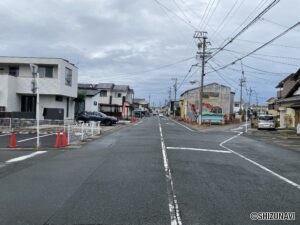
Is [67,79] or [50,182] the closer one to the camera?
[50,182]

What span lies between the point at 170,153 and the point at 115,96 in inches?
3215

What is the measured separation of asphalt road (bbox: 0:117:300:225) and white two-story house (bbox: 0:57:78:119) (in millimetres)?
28525

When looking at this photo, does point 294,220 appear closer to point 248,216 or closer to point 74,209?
point 248,216

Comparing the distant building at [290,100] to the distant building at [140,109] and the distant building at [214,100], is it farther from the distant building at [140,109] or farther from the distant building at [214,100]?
the distant building at [140,109]

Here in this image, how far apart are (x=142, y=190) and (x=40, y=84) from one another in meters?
35.8

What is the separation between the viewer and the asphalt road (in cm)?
715

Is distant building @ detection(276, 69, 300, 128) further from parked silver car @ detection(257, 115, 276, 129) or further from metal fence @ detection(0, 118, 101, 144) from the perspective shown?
metal fence @ detection(0, 118, 101, 144)

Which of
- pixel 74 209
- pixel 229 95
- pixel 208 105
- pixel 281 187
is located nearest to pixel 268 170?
pixel 281 187

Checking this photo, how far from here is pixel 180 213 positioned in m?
7.36

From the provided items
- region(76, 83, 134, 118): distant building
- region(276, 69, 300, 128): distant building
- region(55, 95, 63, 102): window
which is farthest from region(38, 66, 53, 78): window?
region(76, 83, 134, 118): distant building

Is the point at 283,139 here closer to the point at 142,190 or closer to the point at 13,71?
the point at 142,190

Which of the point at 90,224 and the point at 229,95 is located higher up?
the point at 229,95

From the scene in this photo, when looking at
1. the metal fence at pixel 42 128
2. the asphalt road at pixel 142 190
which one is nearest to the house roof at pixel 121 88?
the metal fence at pixel 42 128

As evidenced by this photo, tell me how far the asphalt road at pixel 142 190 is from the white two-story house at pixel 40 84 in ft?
93.6
